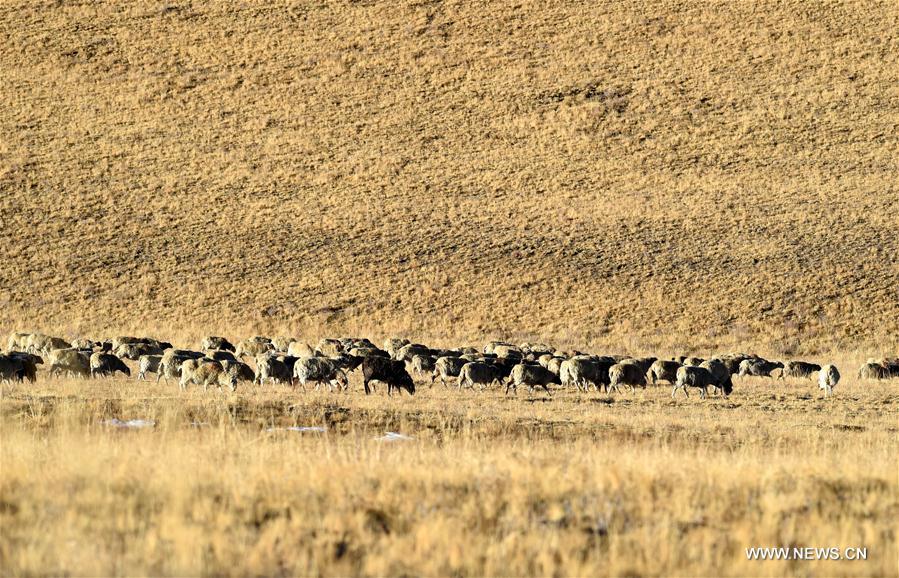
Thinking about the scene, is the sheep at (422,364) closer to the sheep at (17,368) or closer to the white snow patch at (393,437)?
the sheep at (17,368)

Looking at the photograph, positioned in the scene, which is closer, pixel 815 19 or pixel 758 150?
pixel 758 150

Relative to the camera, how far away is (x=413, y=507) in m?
9.36

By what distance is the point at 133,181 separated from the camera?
57594 millimetres

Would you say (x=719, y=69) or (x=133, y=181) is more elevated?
(x=719, y=69)

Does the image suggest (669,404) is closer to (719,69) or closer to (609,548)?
(609,548)

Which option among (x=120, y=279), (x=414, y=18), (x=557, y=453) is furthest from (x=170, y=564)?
(x=414, y=18)

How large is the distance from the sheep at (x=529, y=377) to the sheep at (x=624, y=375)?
1647 millimetres

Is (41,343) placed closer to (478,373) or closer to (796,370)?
(478,373)

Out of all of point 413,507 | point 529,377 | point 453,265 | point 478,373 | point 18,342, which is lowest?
point 413,507

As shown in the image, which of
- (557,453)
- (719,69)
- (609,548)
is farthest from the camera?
(719,69)

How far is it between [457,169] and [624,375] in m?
33.2

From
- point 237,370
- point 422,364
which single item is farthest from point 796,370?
point 237,370

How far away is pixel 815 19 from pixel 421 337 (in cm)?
3922

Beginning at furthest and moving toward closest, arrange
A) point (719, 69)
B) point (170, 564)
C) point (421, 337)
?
point (719, 69), point (421, 337), point (170, 564)
